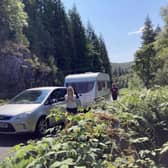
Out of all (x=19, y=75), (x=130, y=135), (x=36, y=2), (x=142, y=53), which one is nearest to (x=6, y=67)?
(x=19, y=75)

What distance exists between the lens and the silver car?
10.8 m

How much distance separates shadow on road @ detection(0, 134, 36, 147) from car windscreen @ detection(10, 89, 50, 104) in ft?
3.53

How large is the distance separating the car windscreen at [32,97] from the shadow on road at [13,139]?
3.53 feet

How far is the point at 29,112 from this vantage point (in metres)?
11.0

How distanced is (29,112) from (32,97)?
54.6 inches

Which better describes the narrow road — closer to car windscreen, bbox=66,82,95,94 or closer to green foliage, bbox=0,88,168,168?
green foliage, bbox=0,88,168,168

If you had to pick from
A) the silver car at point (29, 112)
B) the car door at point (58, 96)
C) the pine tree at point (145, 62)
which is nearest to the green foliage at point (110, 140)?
the silver car at point (29, 112)

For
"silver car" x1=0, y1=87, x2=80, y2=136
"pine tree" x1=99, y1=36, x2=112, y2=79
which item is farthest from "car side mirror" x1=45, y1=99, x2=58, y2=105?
"pine tree" x1=99, y1=36, x2=112, y2=79

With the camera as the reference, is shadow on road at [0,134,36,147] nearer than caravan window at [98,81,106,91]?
Yes

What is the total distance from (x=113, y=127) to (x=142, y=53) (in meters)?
67.3

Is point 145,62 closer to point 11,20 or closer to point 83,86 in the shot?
point 11,20

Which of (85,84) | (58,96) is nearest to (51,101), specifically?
(58,96)

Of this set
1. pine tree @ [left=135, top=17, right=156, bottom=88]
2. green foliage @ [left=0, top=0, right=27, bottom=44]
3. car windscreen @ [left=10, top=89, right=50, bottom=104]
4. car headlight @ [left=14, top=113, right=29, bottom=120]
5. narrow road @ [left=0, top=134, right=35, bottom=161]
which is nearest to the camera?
narrow road @ [left=0, top=134, right=35, bottom=161]

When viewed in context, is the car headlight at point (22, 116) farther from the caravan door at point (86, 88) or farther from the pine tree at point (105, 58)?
the pine tree at point (105, 58)
